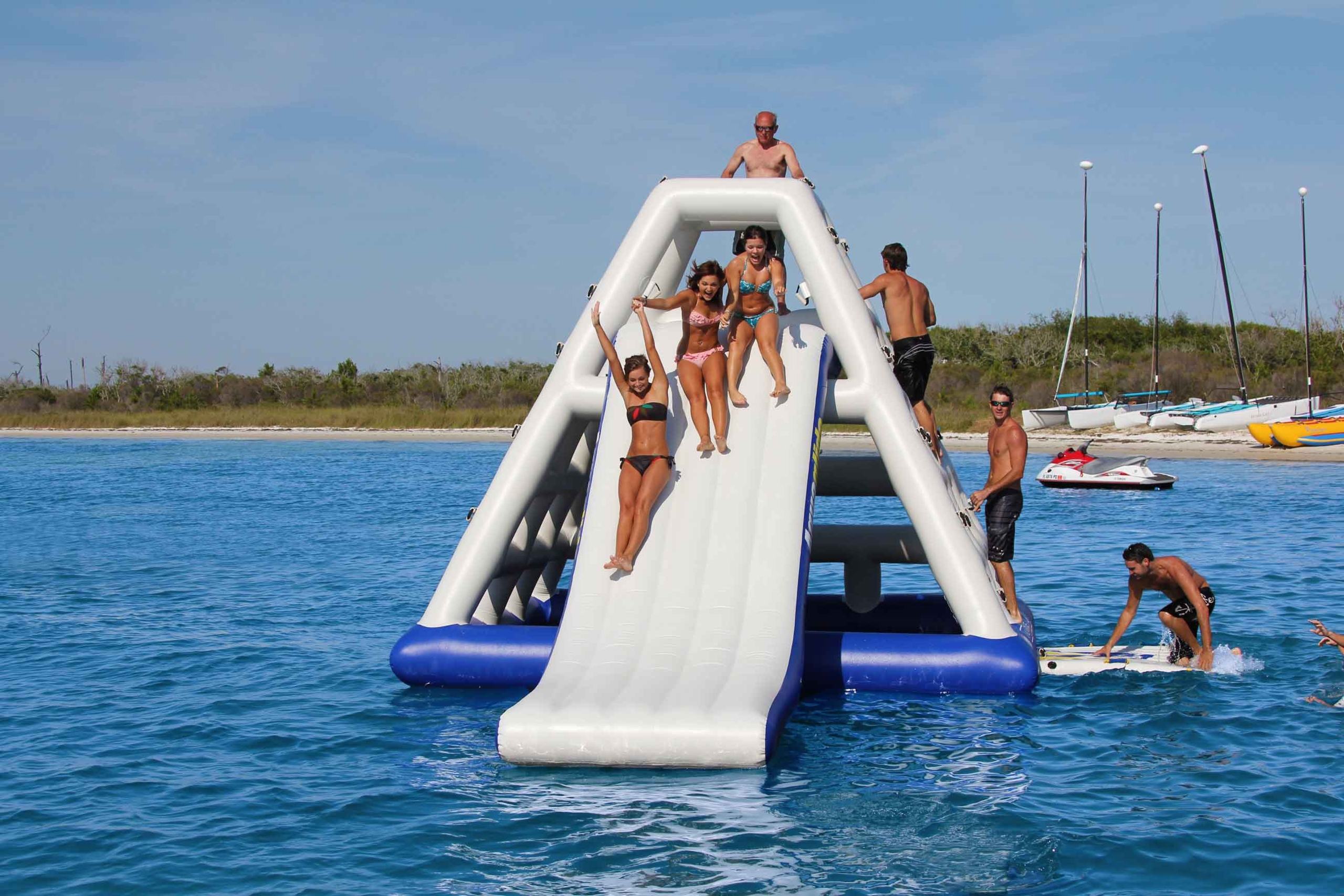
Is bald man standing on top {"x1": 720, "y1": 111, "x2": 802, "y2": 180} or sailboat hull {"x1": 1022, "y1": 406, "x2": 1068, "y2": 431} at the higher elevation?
bald man standing on top {"x1": 720, "y1": 111, "x2": 802, "y2": 180}

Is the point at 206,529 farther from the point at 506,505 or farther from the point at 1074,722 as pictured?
the point at 1074,722

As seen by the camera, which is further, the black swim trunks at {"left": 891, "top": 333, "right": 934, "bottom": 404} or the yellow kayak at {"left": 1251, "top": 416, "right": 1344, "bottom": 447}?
the yellow kayak at {"left": 1251, "top": 416, "right": 1344, "bottom": 447}

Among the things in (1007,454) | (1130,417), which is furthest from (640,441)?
(1130,417)

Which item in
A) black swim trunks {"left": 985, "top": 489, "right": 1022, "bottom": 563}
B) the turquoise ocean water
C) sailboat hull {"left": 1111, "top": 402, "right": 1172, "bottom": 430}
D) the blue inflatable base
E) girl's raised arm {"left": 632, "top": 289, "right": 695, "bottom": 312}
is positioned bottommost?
the turquoise ocean water

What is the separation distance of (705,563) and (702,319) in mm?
1720

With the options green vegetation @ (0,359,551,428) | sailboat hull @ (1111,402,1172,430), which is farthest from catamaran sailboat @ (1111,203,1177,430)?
green vegetation @ (0,359,551,428)

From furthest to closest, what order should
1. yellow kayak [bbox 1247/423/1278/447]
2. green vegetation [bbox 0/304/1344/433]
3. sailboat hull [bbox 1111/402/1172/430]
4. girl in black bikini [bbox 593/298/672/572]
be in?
green vegetation [bbox 0/304/1344/433]
sailboat hull [bbox 1111/402/1172/430]
yellow kayak [bbox 1247/423/1278/447]
girl in black bikini [bbox 593/298/672/572]

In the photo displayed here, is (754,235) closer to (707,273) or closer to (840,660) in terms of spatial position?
(707,273)

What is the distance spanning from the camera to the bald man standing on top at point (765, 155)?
954cm

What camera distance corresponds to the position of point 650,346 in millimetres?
8297

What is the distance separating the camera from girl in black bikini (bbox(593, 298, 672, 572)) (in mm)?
7977

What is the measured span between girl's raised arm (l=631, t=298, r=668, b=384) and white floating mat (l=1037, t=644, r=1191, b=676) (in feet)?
10.4

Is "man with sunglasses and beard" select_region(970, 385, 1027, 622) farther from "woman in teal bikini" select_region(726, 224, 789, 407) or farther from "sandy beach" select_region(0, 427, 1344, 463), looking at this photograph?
"sandy beach" select_region(0, 427, 1344, 463)

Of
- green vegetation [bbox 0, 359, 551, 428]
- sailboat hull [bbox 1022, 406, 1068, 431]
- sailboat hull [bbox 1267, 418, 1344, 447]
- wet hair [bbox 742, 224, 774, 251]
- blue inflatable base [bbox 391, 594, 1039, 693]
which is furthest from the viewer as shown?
green vegetation [bbox 0, 359, 551, 428]
